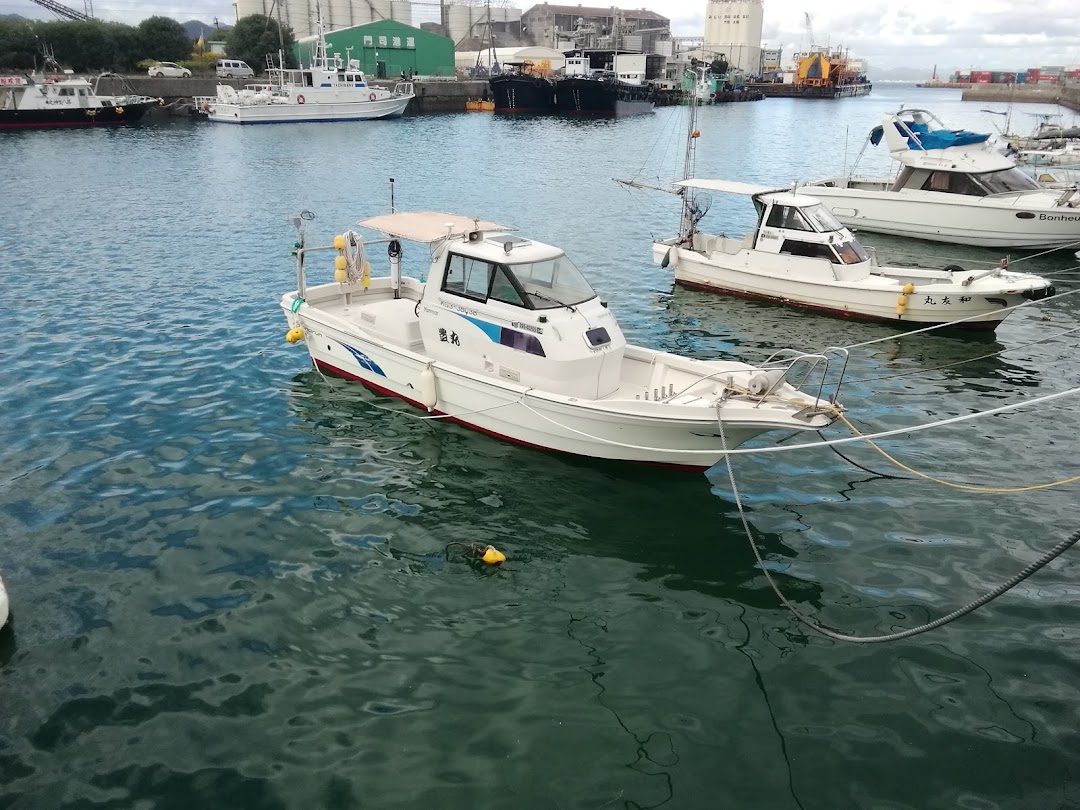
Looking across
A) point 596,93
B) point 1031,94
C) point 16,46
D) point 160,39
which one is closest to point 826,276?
point 596,93

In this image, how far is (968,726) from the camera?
7.62 meters

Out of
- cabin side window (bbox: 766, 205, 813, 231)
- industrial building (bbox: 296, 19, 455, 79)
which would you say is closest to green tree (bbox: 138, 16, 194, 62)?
industrial building (bbox: 296, 19, 455, 79)

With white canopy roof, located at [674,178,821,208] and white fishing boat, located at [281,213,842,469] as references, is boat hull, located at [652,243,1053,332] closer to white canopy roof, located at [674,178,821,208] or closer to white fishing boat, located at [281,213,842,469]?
white canopy roof, located at [674,178,821,208]

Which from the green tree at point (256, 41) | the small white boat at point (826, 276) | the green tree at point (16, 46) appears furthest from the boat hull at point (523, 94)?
the small white boat at point (826, 276)

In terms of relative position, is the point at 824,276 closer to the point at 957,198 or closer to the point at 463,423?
the point at 957,198

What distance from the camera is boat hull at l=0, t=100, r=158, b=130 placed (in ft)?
225

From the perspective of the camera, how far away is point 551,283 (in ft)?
41.8

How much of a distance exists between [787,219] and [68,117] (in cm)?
7538

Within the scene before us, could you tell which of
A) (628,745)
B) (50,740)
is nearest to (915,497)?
(628,745)

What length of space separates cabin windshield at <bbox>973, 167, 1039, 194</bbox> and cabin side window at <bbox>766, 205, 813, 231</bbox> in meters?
12.0

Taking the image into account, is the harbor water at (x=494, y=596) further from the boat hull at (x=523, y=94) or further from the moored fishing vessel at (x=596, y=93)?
the boat hull at (x=523, y=94)

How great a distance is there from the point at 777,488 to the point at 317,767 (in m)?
8.11

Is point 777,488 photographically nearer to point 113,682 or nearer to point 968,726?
point 968,726

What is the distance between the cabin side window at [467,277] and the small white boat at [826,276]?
37.7 ft
